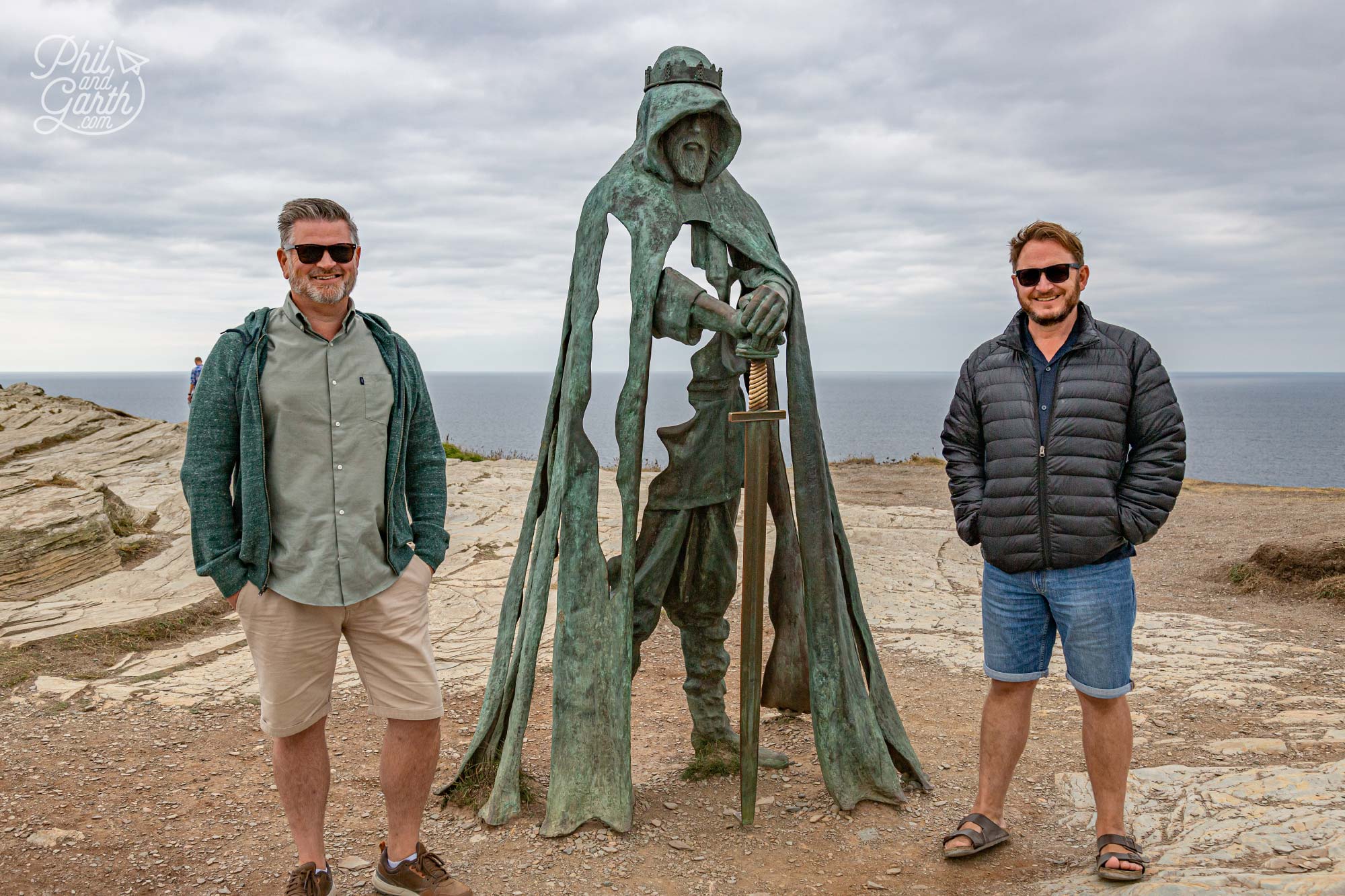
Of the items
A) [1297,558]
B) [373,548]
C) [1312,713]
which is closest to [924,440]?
[1297,558]

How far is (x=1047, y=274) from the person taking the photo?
11.7ft

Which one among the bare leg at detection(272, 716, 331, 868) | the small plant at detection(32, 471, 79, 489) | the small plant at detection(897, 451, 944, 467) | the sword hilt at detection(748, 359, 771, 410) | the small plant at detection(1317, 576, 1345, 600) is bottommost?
the bare leg at detection(272, 716, 331, 868)

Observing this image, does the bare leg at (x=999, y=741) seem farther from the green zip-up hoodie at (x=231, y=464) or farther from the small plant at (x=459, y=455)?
the small plant at (x=459, y=455)

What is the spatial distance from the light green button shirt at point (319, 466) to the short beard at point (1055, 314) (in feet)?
7.64

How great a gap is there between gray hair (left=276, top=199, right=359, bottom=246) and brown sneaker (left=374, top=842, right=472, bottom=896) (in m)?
2.22

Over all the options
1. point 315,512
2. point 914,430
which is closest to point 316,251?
point 315,512

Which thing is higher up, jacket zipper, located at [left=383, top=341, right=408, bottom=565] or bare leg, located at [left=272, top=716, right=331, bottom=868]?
jacket zipper, located at [left=383, top=341, right=408, bottom=565]

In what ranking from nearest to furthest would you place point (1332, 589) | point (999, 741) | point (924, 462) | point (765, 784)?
point (999, 741)
point (765, 784)
point (1332, 589)
point (924, 462)

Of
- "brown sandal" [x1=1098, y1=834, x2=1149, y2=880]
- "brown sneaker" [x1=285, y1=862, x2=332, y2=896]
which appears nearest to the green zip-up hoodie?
"brown sneaker" [x1=285, y1=862, x2=332, y2=896]

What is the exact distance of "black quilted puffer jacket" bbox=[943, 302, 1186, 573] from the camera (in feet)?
11.3

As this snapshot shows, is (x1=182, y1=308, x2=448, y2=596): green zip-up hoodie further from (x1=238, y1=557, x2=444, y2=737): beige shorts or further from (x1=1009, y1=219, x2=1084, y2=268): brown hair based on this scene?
(x1=1009, y1=219, x2=1084, y2=268): brown hair

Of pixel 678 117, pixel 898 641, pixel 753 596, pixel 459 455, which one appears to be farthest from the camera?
pixel 459 455

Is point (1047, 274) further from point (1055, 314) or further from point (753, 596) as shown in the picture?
point (753, 596)

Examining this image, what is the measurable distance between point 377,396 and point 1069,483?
7.91ft
